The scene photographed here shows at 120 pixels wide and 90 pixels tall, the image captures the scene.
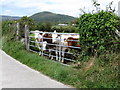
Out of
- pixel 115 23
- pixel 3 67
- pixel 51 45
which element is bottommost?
pixel 3 67

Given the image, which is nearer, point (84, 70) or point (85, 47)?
point (84, 70)

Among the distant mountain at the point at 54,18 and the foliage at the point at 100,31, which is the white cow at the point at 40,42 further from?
the foliage at the point at 100,31

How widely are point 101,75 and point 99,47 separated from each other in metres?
1.37

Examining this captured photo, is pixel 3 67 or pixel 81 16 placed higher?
pixel 81 16

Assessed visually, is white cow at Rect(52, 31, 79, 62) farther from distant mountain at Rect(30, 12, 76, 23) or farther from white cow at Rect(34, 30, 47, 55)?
distant mountain at Rect(30, 12, 76, 23)

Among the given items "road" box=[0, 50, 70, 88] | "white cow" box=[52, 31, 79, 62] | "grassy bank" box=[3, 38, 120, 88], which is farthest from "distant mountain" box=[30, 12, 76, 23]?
"grassy bank" box=[3, 38, 120, 88]

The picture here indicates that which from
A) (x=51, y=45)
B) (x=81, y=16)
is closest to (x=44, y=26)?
(x=51, y=45)

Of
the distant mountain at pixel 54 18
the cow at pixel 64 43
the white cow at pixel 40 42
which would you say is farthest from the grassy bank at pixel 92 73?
the distant mountain at pixel 54 18

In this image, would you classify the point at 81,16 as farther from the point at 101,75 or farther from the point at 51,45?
the point at 51,45

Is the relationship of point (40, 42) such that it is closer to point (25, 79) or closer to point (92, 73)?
point (25, 79)

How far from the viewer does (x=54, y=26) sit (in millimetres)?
21703

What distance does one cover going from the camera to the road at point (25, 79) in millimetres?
7484

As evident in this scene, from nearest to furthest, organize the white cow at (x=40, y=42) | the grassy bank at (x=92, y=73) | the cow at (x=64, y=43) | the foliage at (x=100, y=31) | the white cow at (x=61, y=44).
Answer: the grassy bank at (x=92, y=73), the foliage at (x=100, y=31), the cow at (x=64, y=43), the white cow at (x=61, y=44), the white cow at (x=40, y=42)

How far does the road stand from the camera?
7.48 metres
